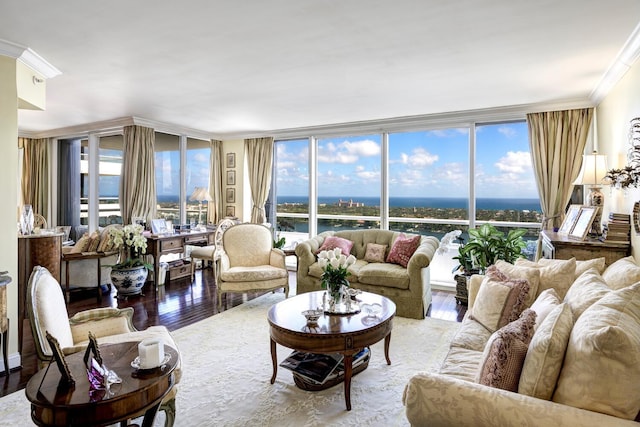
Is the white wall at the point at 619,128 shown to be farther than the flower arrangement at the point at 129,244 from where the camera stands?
No

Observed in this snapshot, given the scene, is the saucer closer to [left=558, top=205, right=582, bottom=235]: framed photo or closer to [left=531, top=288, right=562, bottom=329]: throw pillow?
[left=531, top=288, right=562, bottom=329]: throw pillow

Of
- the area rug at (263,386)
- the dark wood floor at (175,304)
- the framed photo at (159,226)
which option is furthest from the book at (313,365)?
the framed photo at (159,226)

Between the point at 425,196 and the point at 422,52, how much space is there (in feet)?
10.8

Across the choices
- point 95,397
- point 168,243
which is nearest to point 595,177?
point 95,397

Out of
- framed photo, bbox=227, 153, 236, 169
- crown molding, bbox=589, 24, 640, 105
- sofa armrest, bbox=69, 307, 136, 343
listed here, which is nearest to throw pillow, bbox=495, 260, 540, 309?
crown molding, bbox=589, 24, 640, 105

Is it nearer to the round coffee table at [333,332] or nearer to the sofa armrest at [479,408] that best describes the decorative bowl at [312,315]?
the round coffee table at [333,332]

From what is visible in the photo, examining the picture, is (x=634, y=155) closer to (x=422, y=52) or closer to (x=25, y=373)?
(x=422, y=52)

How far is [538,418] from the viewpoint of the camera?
1.30 meters

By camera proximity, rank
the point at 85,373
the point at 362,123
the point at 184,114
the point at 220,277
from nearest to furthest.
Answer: the point at 85,373 < the point at 220,277 < the point at 184,114 < the point at 362,123

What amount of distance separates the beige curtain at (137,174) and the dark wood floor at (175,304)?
1301 millimetres

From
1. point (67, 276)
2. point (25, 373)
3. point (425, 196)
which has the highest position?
point (425, 196)

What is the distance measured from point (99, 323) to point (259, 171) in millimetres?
4903

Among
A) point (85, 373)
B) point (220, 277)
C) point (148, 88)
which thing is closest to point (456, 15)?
point (85, 373)

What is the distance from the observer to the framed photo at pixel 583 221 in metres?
3.59
